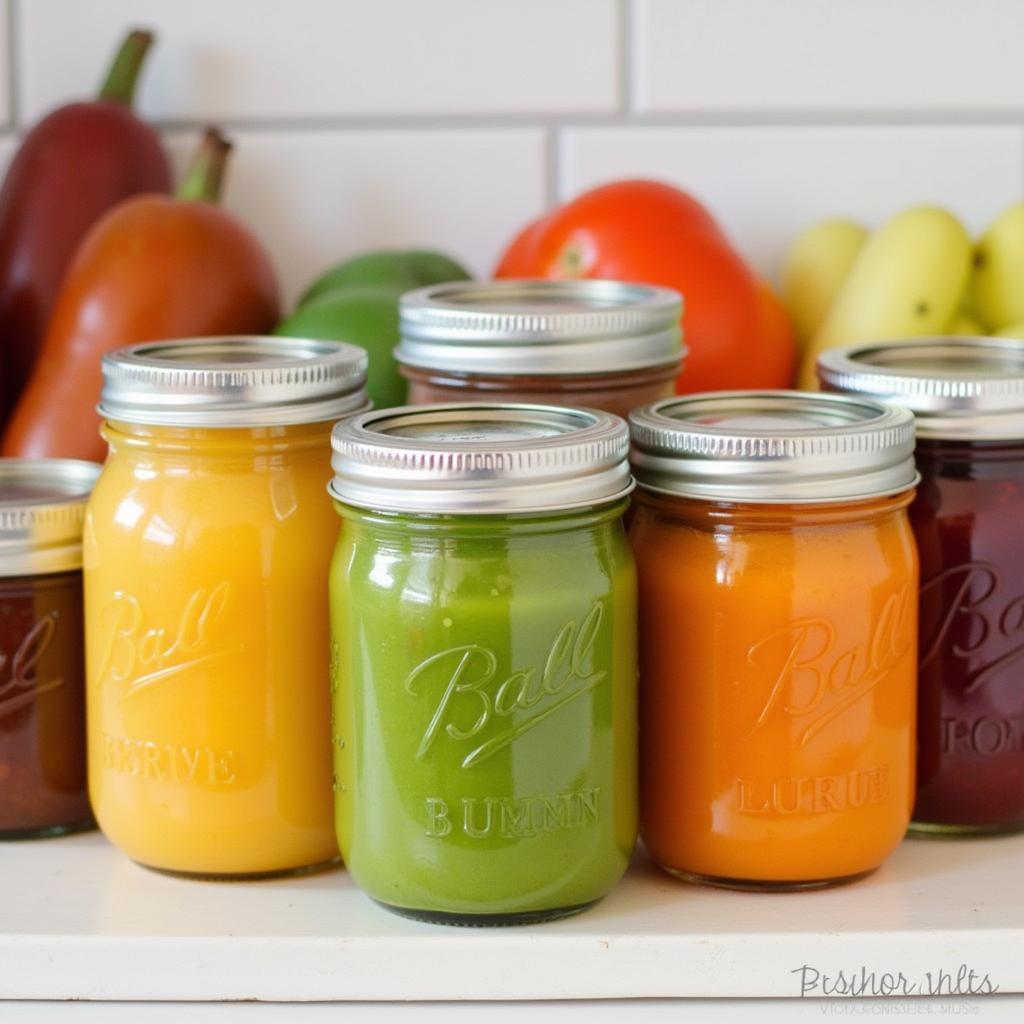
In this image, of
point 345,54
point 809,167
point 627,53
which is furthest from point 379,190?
point 809,167

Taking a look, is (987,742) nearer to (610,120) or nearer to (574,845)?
(574,845)

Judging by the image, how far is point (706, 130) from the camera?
1.08 metres

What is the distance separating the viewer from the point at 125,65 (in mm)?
1054

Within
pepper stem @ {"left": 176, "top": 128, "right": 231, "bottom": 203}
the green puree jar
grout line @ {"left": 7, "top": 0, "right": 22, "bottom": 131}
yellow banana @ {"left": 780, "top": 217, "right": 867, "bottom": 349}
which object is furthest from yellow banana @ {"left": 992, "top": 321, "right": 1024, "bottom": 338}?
grout line @ {"left": 7, "top": 0, "right": 22, "bottom": 131}

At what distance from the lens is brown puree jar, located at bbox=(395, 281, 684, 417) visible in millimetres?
704

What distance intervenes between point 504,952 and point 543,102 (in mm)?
637

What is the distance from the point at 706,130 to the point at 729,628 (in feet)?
1.76

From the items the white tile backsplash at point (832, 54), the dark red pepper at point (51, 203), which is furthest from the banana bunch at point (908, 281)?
the dark red pepper at point (51, 203)

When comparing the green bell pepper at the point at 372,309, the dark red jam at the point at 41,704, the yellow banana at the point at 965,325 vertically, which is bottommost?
the dark red jam at the point at 41,704

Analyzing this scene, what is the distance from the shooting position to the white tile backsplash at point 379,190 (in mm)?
1093

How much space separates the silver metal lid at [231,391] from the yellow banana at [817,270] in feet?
1.41

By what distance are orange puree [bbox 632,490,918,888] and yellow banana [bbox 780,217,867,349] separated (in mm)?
395

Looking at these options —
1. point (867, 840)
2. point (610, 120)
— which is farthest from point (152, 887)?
point (610, 120)

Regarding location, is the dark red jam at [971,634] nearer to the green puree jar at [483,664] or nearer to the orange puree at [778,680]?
the orange puree at [778,680]
